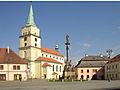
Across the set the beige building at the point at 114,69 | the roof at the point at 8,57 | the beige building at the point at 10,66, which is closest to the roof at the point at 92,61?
the beige building at the point at 114,69

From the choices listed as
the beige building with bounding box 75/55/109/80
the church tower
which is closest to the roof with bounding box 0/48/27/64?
the church tower

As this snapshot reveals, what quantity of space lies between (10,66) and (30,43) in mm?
18612

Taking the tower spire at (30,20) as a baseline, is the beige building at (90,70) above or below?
below

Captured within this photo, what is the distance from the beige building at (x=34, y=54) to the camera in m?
75.4

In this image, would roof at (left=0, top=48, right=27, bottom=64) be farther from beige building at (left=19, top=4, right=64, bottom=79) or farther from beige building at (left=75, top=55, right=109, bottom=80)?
beige building at (left=75, top=55, right=109, bottom=80)

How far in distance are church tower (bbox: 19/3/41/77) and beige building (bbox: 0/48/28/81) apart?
12.9m

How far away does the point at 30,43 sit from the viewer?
7694 cm

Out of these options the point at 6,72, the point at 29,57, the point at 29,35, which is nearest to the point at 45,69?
the point at 29,57

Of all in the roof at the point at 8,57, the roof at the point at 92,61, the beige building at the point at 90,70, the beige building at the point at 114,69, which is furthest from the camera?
the roof at the point at 92,61

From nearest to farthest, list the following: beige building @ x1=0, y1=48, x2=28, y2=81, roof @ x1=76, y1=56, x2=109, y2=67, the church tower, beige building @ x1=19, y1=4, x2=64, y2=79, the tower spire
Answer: beige building @ x1=0, y1=48, x2=28, y2=81 < beige building @ x1=19, y1=4, x2=64, y2=79 < the church tower < the tower spire < roof @ x1=76, y1=56, x2=109, y2=67

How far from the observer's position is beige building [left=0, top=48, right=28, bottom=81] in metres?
59.4

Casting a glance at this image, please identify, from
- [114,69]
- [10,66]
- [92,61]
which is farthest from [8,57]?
[92,61]

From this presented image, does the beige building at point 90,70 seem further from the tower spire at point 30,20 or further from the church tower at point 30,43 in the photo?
the tower spire at point 30,20

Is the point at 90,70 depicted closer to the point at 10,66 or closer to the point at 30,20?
the point at 30,20
